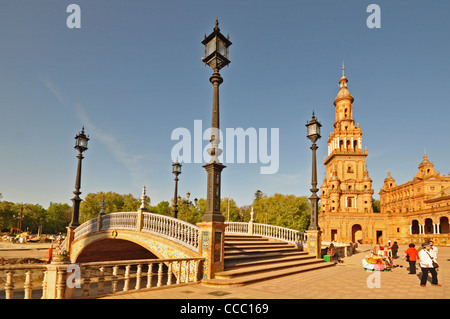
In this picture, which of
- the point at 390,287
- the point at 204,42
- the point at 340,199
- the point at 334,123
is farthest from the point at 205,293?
the point at 334,123

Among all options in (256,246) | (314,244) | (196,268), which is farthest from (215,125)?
(314,244)

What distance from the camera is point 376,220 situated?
161ft

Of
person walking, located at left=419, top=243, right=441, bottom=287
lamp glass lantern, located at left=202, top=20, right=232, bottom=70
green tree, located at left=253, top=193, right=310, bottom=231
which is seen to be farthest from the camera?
green tree, located at left=253, top=193, right=310, bottom=231

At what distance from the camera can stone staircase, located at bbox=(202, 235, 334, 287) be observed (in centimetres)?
858

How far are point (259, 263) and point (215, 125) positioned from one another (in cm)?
575

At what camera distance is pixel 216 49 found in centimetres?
955

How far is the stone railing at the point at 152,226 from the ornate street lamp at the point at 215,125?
1.27 m

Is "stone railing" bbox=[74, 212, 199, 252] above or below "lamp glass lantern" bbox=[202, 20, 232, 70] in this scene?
below

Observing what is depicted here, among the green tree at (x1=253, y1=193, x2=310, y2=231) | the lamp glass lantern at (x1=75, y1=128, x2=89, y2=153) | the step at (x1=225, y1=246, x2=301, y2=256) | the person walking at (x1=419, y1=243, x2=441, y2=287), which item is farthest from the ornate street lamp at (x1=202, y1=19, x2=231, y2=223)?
the green tree at (x1=253, y1=193, x2=310, y2=231)

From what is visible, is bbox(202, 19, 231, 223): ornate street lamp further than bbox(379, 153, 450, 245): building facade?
No

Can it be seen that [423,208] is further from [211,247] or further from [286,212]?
[211,247]

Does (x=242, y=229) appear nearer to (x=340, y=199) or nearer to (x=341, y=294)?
(x=341, y=294)

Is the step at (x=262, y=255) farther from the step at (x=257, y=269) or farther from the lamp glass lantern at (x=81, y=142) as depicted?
the lamp glass lantern at (x=81, y=142)

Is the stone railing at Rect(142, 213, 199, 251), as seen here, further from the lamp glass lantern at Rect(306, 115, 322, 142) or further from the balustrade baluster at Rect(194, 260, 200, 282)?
the lamp glass lantern at Rect(306, 115, 322, 142)
